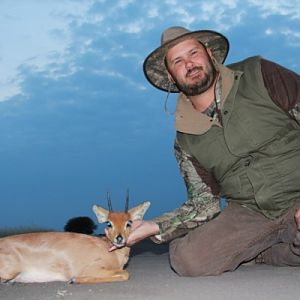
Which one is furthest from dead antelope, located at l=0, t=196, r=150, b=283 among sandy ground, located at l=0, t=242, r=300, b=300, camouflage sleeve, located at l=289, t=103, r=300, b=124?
camouflage sleeve, located at l=289, t=103, r=300, b=124

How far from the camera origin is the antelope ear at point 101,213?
549cm

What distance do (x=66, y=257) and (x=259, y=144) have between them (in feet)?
7.58

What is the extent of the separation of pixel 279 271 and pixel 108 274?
5.71 ft

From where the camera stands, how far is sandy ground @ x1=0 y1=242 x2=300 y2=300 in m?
3.88

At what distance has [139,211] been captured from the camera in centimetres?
555

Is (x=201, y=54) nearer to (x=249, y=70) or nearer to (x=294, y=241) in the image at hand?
(x=249, y=70)

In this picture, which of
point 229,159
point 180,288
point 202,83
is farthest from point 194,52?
point 180,288

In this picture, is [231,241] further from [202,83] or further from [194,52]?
[194,52]

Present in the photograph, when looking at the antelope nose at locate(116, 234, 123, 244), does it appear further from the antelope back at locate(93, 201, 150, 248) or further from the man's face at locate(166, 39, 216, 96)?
the man's face at locate(166, 39, 216, 96)

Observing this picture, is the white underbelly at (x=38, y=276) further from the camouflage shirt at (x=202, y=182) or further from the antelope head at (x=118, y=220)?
the camouflage shirt at (x=202, y=182)

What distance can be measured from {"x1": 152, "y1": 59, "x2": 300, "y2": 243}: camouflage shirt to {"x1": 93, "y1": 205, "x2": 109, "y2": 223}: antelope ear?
0.56 metres

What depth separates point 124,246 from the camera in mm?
5473

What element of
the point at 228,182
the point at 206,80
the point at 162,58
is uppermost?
the point at 162,58

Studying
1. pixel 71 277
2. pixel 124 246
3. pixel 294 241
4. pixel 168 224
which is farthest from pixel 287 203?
pixel 71 277
